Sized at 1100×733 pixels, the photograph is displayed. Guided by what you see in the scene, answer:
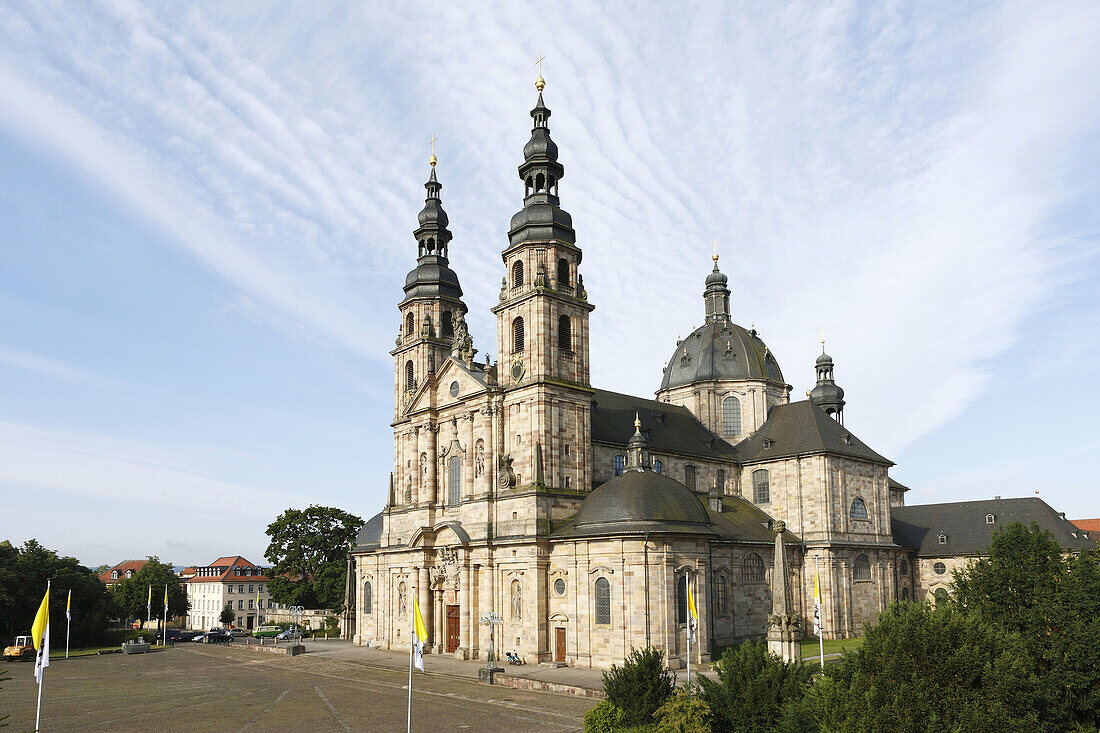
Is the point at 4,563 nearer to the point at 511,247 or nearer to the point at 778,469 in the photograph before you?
the point at 511,247

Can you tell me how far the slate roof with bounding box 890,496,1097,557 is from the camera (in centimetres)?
6141

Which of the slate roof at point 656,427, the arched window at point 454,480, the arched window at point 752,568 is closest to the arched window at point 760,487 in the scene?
the slate roof at point 656,427

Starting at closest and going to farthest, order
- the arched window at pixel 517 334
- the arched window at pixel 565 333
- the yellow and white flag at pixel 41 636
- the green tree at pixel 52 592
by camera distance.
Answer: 1. the yellow and white flag at pixel 41 636
2. the arched window at pixel 565 333
3. the arched window at pixel 517 334
4. the green tree at pixel 52 592

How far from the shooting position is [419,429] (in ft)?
188

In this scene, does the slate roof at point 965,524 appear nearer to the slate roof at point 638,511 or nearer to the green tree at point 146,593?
the slate roof at point 638,511

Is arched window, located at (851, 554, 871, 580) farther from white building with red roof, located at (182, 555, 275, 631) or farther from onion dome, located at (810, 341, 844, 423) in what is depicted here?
white building with red roof, located at (182, 555, 275, 631)

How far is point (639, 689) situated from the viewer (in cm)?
2170

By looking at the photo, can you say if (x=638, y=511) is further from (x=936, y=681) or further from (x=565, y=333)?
(x=936, y=681)

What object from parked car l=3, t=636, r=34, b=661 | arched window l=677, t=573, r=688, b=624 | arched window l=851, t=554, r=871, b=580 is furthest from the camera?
arched window l=851, t=554, r=871, b=580

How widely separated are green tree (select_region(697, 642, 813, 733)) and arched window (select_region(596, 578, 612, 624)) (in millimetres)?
21243

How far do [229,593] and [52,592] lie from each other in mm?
48027

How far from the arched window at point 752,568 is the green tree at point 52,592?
2063 inches

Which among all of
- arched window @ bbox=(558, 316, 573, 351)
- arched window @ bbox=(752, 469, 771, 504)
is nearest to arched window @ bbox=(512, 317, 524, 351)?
arched window @ bbox=(558, 316, 573, 351)

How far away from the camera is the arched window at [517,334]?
50.2 meters
